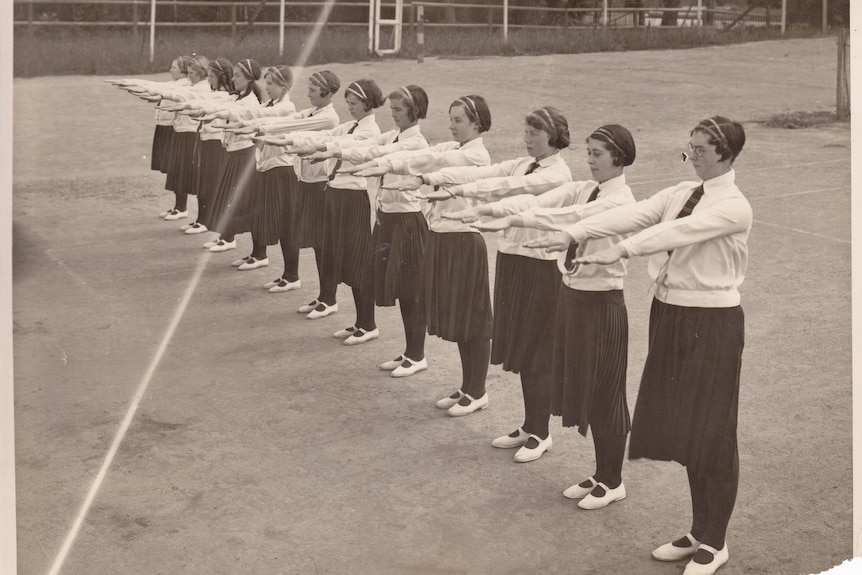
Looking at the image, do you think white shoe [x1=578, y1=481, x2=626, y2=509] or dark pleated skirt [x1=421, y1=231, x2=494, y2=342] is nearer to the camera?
white shoe [x1=578, y1=481, x2=626, y2=509]

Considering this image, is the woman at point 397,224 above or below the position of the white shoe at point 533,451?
above

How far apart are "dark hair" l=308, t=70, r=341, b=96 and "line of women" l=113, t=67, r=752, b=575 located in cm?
1

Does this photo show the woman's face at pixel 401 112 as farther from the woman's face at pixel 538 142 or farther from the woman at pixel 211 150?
the woman at pixel 211 150

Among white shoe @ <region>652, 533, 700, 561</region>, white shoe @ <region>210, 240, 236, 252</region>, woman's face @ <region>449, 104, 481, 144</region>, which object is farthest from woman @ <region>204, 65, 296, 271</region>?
white shoe @ <region>652, 533, 700, 561</region>

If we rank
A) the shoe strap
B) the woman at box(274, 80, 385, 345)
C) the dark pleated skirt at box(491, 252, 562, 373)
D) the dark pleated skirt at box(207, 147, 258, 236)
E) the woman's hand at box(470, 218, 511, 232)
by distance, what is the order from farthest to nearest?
the dark pleated skirt at box(207, 147, 258, 236)
the woman at box(274, 80, 385, 345)
the dark pleated skirt at box(491, 252, 562, 373)
the woman's hand at box(470, 218, 511, 232)
the shoe strap

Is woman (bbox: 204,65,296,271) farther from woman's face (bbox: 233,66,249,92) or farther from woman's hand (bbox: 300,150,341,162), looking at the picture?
woman's hand (bbox: 300,150,341,162)

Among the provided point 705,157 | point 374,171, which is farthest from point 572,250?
Answer: point 374,171

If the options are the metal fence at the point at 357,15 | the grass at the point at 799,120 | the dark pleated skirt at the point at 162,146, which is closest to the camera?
the grass at the point at 799,120

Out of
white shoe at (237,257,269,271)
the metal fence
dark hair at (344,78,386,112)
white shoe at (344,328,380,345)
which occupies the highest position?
the metal fence

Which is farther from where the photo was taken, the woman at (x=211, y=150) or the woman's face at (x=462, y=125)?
the woman at (x=211, y=150)

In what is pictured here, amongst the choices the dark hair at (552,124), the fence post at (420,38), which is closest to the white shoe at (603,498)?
the dark hair at (552,124)

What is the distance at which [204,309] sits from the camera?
6441mm

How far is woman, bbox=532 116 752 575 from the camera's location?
3.38 metres

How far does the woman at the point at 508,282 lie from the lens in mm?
4207
